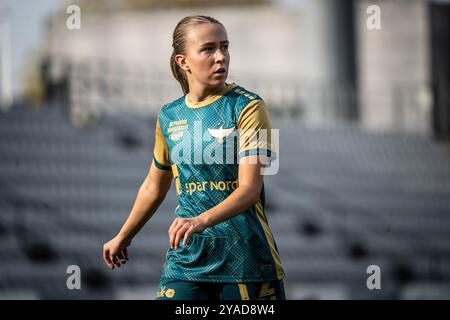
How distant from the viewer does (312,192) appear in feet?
49.3

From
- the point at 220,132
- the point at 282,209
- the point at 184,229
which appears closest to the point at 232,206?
the point at 184,229

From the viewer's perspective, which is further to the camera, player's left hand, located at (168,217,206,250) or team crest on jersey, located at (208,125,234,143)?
team crest on jersey, located at (208,125,234,143)

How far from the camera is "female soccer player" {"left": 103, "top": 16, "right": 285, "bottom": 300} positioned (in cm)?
407

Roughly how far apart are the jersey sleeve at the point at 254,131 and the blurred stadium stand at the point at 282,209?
7.44 metres

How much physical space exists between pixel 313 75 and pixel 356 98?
1.39 metres

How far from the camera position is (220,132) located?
4.11 meters

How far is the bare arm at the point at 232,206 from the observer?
149 inches

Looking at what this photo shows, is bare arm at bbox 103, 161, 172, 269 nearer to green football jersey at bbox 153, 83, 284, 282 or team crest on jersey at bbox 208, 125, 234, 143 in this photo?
green football jersey at bbox 153, 83, 284, 282

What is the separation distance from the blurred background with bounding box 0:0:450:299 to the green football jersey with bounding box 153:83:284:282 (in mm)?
4003

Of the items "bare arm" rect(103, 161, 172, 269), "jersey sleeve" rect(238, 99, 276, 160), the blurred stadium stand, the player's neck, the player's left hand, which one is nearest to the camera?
the player's left hand

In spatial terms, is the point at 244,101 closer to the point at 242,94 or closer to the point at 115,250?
the point at 242,94

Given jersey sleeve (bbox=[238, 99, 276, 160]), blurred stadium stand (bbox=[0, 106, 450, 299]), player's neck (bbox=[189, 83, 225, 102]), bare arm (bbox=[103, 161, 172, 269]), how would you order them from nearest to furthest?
jersey sleeve (bbox=[238, 99, 276, 160]) → player's neck (bbox=[189, 83, 225, 102]) → bare arm (bbox=[103, 161, 172, 269]) → blurred stadium stand (bbox=[0, 106, 450, 299])

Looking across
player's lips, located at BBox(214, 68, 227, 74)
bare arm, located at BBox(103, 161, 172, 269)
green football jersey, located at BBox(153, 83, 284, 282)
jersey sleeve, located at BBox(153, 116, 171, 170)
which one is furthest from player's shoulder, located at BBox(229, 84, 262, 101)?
bare arm, located at BBox(103, 161, 172, 269)
